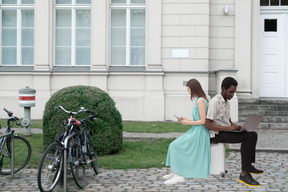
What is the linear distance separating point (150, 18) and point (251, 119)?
9408 millimetres

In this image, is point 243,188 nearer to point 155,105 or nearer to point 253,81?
point 155,105

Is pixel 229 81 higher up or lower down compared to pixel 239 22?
lower down

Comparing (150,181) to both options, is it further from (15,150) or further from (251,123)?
(15,150)

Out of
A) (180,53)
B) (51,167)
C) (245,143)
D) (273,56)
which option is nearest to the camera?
(51,167)

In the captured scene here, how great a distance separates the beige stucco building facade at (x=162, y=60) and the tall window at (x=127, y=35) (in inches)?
10.6

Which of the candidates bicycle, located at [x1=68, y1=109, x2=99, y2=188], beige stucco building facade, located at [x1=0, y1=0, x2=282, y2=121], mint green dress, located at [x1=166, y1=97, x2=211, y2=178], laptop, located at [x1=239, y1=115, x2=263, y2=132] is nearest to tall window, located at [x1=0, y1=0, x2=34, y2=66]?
beige stucco building facade, located at [x1=0, y1=0, x2=282, y2=121]

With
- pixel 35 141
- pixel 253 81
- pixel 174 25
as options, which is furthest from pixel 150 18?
pixel 35 141

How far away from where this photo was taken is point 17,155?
305 inches

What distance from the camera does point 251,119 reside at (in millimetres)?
6082

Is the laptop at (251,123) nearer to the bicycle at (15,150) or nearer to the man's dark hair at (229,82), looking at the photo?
the man's dark hair at (229,82)

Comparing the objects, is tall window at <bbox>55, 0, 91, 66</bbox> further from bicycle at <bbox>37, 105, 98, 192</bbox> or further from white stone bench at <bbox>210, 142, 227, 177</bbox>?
white stone bench at <bbox>210, 142, 227, 177</bbox>

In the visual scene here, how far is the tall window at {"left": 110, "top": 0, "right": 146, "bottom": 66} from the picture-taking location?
15500mm

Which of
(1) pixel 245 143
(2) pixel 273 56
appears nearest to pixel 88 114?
(1) pixel 245 143

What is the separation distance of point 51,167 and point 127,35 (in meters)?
10.2
